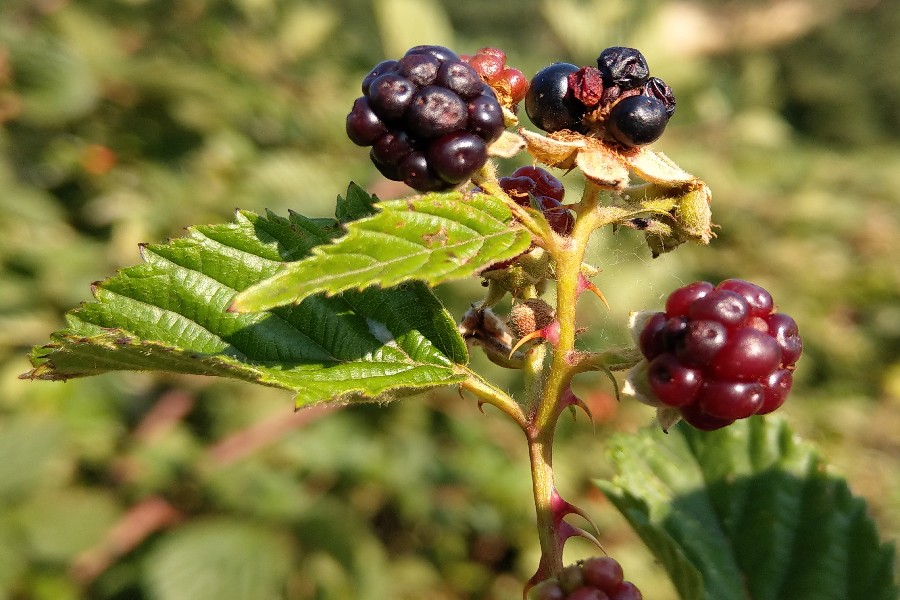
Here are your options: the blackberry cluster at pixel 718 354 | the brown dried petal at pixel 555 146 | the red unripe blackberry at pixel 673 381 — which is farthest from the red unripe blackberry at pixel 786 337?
the brown dried petal at pixel 555 146

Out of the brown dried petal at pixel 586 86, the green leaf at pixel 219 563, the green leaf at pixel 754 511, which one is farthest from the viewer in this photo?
the green leaf at pixel 219 563

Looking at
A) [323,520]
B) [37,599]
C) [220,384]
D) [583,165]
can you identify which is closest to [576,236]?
[583,165]

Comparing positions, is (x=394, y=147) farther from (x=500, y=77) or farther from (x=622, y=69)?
(x=622, y=69)

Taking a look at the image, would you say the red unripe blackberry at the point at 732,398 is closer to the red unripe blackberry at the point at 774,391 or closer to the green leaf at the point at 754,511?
the red unripe blackberry at the point at 774,391

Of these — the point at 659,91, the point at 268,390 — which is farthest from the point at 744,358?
the point at 268,390

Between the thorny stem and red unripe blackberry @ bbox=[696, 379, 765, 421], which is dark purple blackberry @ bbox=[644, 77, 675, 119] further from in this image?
red unripe blackberry @ bbox=[696, 379, 765, 421]

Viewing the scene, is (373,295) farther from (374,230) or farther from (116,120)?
(116,120)
